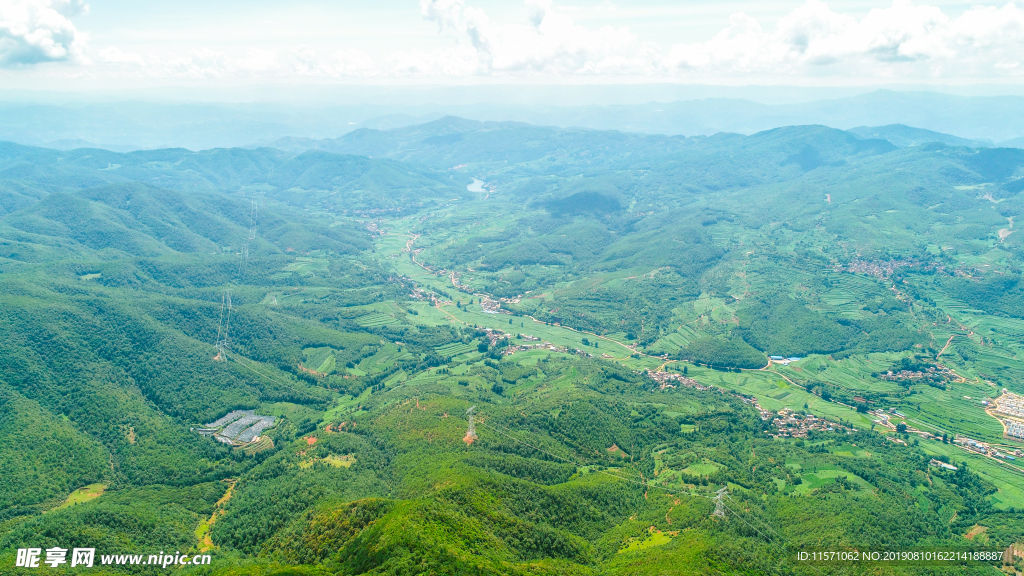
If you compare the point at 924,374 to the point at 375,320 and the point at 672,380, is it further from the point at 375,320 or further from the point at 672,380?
the point at 375,320

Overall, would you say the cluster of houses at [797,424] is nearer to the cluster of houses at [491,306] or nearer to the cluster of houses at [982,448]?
the cluster of houses at [982,448]

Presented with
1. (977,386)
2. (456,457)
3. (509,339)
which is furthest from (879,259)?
(456,457)

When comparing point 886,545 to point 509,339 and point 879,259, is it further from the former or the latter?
point 879,259

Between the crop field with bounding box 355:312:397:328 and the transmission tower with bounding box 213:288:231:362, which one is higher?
the transmission tower with bounding box 213:288:231:362

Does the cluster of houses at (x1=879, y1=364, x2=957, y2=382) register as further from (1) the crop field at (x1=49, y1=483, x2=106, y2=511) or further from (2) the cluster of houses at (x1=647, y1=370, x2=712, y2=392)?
(1) the crop field at (x1=49, y1=483, x2=106, y2=511)

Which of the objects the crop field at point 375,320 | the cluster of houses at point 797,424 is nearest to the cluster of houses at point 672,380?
the cluster of houses at point 797,424

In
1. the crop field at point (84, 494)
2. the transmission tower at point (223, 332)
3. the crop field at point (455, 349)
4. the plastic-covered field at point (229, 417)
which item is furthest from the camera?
the crop field at point (455, 349)

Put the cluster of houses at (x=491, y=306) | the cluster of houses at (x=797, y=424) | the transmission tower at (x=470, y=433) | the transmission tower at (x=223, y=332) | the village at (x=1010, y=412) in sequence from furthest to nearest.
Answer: the cluster of houses at (x=491, y=306) < the transmission tower at (x=223, y=332) < the cluster of houses at (x=797, y=424) < the village at (x=1010, y=412) < the transmission tower at (x=470, y=433)

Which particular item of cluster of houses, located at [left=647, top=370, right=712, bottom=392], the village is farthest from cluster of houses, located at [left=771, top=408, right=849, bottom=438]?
the village

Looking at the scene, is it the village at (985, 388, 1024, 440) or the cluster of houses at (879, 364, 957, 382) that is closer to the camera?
the village at (985, 388, 1024, 440)
